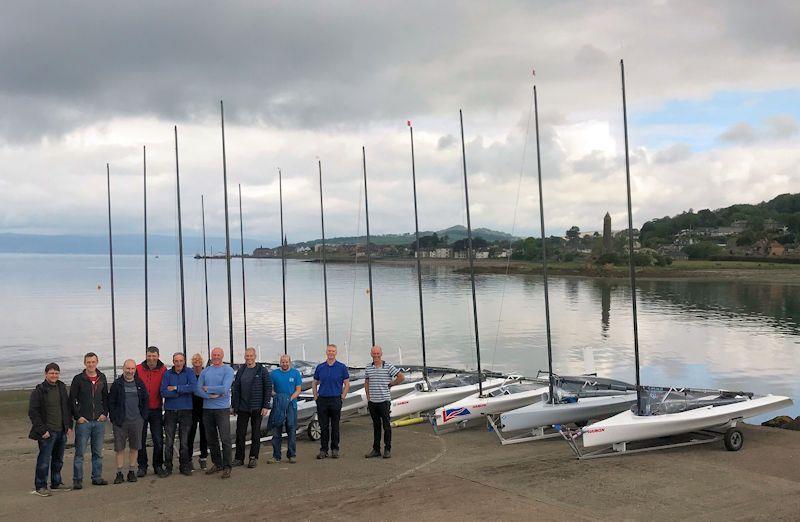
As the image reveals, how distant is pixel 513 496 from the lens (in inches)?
309

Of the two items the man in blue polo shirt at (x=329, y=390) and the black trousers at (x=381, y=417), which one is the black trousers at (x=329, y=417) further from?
the black trousers at (x=381, y=417)

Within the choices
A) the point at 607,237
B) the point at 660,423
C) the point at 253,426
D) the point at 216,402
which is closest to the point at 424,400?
the point at 660,423

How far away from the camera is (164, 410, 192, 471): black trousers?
9.20 meters

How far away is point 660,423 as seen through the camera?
10.4 meters

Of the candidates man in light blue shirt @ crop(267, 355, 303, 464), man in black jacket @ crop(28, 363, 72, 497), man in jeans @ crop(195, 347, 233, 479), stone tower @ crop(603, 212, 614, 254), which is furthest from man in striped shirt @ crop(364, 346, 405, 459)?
stone tower @ crop(603, 212, 614, 254)

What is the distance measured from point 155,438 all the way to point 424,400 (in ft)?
22.9

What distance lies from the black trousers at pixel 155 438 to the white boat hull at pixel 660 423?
5.80 m

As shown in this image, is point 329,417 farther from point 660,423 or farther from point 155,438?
point 660,423

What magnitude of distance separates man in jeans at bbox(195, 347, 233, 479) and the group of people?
13mm

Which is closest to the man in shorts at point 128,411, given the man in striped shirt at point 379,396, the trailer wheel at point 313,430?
the man in striped shirt at point 379,396

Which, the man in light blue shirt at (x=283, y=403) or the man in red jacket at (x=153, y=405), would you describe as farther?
the man in light blue shirt at (x=283, y=403)

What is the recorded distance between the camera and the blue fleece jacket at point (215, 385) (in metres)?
9.09

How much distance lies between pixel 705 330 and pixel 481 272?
87908 mm

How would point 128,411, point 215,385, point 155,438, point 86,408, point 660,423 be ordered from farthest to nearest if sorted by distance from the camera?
point 660,423
point 155,438
point 215,385
point 128,411
point 86,408
